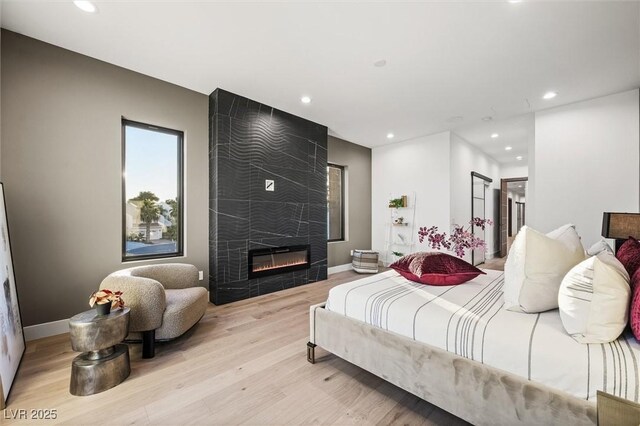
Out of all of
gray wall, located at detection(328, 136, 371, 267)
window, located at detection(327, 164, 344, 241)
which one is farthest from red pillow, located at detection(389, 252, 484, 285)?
window, located at detection(327, 164, 344, 241)

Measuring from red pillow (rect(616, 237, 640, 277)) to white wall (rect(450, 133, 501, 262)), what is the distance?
10.5 feet

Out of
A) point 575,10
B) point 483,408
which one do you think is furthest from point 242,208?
point 575,10

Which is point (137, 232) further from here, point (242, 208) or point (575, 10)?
point (575, 10)

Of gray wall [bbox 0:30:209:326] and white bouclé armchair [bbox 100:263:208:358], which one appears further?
gray wall [bbox 0:30:209:326]

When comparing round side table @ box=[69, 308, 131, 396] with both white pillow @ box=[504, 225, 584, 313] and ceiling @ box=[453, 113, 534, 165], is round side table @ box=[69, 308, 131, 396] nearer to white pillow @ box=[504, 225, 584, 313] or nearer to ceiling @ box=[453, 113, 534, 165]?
white pillow @ box=[504, 225, 584, 313]

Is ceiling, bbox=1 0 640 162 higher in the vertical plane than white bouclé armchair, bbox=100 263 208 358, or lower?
higher

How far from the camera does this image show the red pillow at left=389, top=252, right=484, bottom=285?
2170 mm

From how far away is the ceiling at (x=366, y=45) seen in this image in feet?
7.06

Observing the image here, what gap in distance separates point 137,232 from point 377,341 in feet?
10.0

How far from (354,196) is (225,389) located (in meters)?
4.67

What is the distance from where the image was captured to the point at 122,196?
302 centimetres

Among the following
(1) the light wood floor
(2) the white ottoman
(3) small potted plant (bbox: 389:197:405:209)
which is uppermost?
(3) small potted plant (bbox: 389:197:405:209)

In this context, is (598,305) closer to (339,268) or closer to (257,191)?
(257,191)

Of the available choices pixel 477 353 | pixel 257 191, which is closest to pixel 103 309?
pixel 257 191
